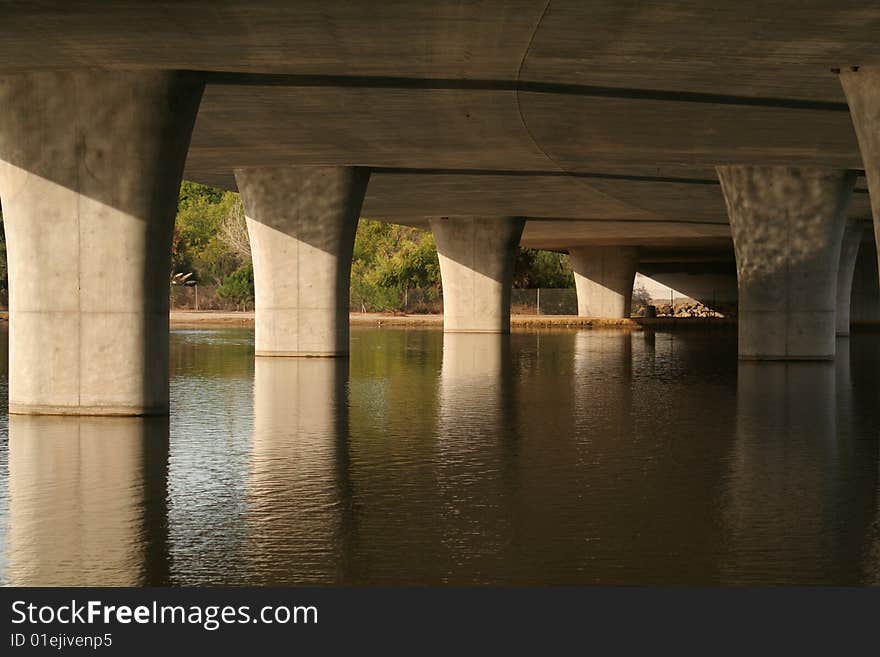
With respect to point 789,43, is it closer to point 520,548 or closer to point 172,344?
point 520,548

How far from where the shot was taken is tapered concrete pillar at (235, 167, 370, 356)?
35188 millimetres

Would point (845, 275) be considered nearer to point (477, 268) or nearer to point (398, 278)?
point (477, 268)

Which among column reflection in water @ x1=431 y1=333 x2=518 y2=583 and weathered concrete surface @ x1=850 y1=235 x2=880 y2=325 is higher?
weathered concrete surface @ x1=850 y1=235 x2=880 y2=325

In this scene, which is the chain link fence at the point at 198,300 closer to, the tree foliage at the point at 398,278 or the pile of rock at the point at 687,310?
the tree foliage at the point at 398,278

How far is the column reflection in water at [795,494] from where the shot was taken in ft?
31.5

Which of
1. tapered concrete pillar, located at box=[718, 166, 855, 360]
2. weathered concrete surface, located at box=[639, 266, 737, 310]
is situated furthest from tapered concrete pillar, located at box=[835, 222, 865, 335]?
weathered concrete surface, located at box=[639, 266, 737, 310]

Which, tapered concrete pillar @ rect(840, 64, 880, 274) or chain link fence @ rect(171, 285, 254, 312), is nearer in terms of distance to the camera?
tapered concrete pillar @ rect(840, 64, 880, 274)

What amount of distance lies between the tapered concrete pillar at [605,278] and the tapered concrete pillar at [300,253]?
40.0m

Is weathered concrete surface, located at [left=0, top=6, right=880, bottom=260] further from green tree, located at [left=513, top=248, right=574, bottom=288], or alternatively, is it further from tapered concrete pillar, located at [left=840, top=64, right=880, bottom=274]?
green tree, located at [left=513, top=248, right=574, bottom=288]

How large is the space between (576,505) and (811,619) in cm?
407

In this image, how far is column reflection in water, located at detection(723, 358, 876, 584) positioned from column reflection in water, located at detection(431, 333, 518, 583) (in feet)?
5.83

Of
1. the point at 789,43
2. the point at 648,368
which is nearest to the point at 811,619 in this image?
the point at 789,43

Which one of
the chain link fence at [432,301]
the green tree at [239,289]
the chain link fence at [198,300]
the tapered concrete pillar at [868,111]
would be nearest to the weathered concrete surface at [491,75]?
the tapered concrete pillar at [868,111]

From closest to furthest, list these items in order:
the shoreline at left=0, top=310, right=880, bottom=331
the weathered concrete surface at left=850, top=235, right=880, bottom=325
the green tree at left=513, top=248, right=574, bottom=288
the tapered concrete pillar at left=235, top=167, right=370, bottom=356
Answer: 1. the tapered concrete pillar at left=235, top=167, right=370, bottom=356
2. the shoreline at left=0, top=310, right=880, bottom=331
3. the weathered concrete surface at left=850, top=235, right=880, bottom=325
4. the green tree at left=513, top=248, right=574, bottom=288
